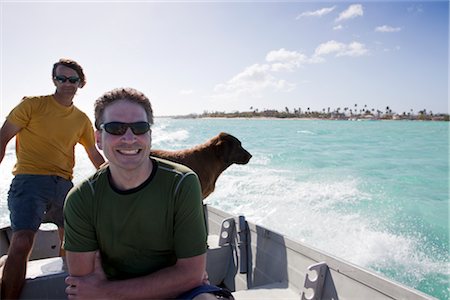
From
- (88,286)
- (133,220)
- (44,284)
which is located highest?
(133,220)

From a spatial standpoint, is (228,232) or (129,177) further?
(228,232)

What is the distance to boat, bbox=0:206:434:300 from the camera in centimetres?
294

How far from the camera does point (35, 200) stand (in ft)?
10.9

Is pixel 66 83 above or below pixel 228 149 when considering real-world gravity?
above

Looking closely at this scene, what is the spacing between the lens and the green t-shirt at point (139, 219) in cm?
203

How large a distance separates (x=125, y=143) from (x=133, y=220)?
1.49ft

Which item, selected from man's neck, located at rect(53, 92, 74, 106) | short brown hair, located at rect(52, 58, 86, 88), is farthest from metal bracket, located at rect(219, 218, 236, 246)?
short brown hair, located at rect(52, 58, 86, 88)

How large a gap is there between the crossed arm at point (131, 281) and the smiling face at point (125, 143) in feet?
1.89

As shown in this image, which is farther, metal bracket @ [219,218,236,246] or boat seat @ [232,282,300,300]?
metal bracket @ [219,218,236,246]

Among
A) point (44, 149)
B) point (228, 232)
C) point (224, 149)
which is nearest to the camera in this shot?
point (44, 149)

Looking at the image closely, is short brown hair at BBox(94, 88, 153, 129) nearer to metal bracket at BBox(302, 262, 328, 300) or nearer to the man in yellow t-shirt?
the man in yellow t-shirt

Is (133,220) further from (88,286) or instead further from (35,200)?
(35,200)

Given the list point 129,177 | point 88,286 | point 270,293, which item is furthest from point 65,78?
point 270,293

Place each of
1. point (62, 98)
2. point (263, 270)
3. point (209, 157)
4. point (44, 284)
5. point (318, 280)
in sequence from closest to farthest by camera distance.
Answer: point (44, 284)
point (318, 280)
point (62, 98)
point (263, 270)
point (209, 157)
